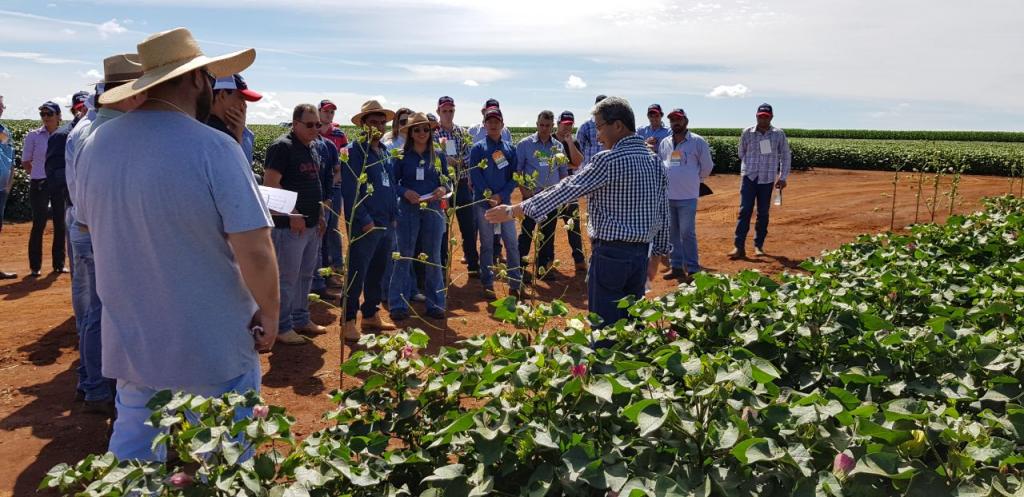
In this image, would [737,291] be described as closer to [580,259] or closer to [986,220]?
[986,220]

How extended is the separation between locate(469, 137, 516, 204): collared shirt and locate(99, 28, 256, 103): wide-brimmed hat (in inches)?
214

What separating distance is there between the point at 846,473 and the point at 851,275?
2687mm

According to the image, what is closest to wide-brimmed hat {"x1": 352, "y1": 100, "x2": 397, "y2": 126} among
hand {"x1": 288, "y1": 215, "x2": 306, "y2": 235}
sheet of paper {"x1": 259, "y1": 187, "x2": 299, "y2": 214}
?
hand {"x1": 288, "y1": 215, "x2": 306, "y2": 235}

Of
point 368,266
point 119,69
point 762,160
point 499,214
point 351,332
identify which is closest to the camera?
point 119,69

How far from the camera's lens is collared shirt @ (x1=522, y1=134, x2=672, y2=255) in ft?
14.7

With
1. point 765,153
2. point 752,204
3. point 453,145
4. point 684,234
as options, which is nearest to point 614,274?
point 453,145

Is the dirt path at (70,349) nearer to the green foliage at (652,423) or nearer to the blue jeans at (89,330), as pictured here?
the blue jeans at (89,330)

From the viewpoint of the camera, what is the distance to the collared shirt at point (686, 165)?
875 centimetres

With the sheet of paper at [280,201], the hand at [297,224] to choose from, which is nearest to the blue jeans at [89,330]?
the sheet of paper at [280,201]

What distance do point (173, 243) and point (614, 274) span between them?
2.85m

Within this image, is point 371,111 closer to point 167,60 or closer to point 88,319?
point 88,319

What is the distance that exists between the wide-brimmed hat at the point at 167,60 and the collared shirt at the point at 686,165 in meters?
6.67

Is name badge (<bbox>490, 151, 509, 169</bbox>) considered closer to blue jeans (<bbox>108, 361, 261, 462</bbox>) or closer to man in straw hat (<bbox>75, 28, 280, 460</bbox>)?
man in straw hat (<bbox>75, 28, 280, 460</bbox>)

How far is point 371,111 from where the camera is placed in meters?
7.46
